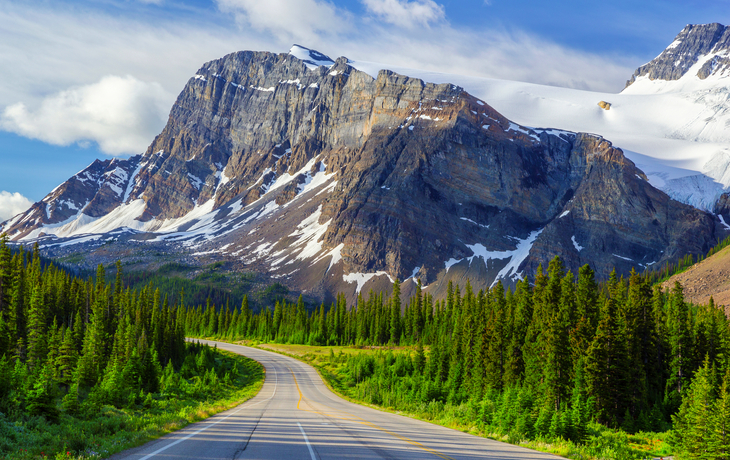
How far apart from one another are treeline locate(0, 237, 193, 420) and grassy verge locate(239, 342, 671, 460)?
18.8 m

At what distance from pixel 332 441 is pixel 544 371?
3437cm

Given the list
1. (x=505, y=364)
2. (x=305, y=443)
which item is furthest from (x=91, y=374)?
(x=505, y=364)

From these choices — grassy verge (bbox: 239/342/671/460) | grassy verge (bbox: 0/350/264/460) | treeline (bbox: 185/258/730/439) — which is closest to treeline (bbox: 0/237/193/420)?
grassy verge (bbox: 0/350/264/460)

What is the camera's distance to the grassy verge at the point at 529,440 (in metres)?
20.9

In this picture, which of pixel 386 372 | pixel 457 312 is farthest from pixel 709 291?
pixel 386 372

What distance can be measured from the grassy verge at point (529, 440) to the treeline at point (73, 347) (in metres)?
18.8

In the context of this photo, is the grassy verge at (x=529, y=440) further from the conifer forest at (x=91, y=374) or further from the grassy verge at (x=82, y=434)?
the grassy verge at (x=82, y=434)

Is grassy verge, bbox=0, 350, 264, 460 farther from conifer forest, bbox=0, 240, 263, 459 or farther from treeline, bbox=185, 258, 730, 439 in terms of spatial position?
treeline, bbox=185, 258, 730, 439

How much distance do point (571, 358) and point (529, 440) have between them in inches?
971

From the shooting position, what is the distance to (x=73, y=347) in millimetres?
54562

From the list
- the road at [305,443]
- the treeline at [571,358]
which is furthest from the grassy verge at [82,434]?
the treeline at [571,358]

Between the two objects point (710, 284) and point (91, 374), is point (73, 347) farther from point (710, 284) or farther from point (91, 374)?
point (710, 284)

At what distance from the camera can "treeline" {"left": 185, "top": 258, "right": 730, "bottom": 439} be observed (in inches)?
1727

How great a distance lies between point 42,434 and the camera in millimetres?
16609
